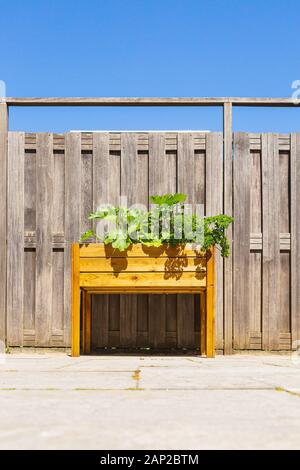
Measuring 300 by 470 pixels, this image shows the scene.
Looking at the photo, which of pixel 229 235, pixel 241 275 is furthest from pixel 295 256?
pixel 229 235

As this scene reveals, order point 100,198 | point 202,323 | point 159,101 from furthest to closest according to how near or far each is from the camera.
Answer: point 159,101, point 100,198, point 202,323

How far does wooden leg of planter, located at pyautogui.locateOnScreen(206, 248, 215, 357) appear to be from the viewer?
469 centimetres

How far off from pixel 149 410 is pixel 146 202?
151 inches

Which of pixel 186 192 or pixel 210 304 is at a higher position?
pixel 186 192

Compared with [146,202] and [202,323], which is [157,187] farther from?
[202,323]

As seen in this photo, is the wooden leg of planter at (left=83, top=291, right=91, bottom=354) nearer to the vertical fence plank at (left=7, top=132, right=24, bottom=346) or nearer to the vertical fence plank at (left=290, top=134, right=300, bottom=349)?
the vertical fence plank at (left=7, top=132, right=24, bottom=346)

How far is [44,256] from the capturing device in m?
5.55

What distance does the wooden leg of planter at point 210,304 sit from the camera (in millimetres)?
4688

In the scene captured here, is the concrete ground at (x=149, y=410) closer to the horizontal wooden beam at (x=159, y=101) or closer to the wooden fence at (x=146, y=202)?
the wooden fence at (x=146, y=202)

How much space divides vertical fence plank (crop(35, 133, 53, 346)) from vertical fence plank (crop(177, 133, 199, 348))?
1.19 meters

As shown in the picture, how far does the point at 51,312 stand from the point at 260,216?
2.12 meters

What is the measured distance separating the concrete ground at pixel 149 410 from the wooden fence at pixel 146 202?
90.0 inches

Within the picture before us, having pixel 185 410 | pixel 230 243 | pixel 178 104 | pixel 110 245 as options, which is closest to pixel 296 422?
pixel 185 410

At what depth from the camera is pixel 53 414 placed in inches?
71.2
